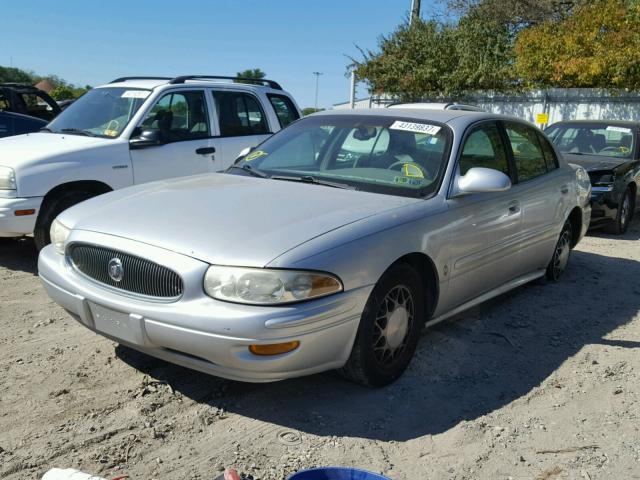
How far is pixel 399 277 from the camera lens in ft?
12.0

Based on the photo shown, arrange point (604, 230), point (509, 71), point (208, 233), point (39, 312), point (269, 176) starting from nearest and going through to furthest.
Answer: point (208, 233) < point (269, 176) < point (39, 312) < point (604, 230) < point (509, 71)

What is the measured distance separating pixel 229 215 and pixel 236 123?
4.22 m

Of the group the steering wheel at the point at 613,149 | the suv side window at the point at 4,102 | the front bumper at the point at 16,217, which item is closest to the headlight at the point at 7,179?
the front bumper at the point at 16,217

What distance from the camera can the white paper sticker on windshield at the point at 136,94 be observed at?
6742mm

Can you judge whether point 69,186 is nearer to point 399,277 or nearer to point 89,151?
point 89,151

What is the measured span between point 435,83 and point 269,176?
17.9 m

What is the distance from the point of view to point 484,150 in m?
4.71

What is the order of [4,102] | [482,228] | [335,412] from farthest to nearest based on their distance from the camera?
[4,102] < [482,228] < [335,412]

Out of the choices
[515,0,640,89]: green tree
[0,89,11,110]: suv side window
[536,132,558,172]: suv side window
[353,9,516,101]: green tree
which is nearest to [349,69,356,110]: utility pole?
[353,9,516,101]: green tree

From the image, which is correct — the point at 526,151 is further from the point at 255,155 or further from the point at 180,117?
the point at 180,117

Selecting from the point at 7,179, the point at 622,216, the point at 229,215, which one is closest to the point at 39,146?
the point at 7,179

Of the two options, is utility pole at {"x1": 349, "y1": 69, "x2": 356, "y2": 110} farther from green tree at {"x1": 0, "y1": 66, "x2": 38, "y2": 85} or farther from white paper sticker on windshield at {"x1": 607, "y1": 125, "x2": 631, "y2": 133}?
green tree at {"x1": 0, "y1": 66, "x2": 38, "y2": 85}

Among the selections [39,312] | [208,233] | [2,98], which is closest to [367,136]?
[208,233]

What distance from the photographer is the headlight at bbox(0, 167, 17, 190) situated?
5656mm
